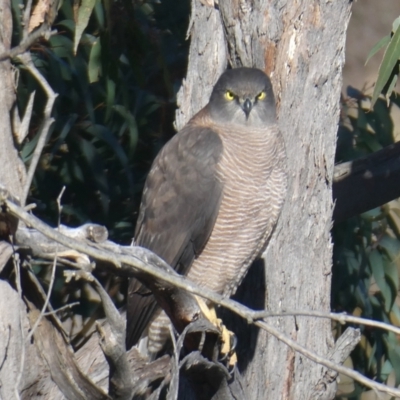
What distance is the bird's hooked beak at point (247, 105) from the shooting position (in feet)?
10.3

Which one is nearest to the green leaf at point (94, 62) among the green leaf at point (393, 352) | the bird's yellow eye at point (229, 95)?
the bird's yellow eye at point (229, 95)

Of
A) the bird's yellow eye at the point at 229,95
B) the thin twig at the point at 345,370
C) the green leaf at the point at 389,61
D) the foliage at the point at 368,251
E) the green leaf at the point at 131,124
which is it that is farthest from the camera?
the foliage at the point at 368,251

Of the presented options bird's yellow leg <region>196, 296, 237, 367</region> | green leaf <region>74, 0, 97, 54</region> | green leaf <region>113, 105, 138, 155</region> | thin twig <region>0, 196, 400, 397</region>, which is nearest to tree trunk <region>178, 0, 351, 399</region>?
bird's yellow leg <region>196, 296, 237, 367</region>

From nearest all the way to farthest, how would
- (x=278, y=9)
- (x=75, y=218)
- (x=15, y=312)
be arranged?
(x=15, y=312) < (x=278, y=9) < (x=75, y=218)

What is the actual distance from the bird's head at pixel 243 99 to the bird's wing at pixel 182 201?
111 millimetres

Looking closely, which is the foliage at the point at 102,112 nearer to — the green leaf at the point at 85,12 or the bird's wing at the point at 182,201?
the green leaf at the point at 85,12

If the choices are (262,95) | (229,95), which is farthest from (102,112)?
(262,95)

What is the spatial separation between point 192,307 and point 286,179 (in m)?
0.84

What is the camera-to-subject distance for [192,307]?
96.5 inches

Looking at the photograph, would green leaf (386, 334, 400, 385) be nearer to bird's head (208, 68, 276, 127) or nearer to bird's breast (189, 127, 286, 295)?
bird's breast (189, 127, 286, 295)

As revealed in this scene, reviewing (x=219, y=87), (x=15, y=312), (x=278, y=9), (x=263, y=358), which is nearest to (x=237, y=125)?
(x=219, y=87)

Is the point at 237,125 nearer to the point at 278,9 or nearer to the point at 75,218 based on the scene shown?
the point at 278,9

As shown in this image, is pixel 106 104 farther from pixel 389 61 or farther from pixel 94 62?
pixel 389 61

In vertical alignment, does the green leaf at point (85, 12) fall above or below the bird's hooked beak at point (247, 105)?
above
